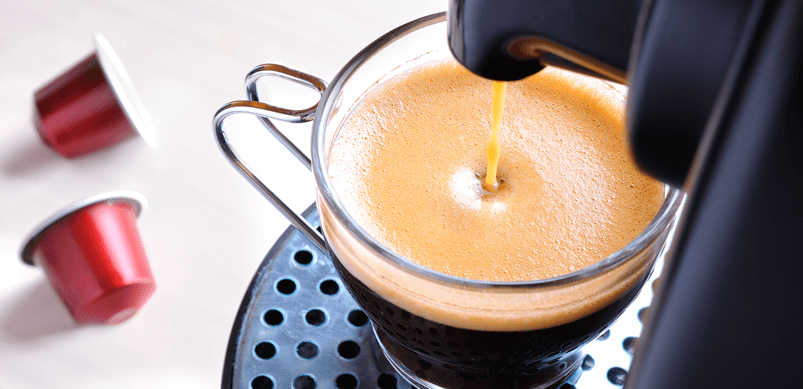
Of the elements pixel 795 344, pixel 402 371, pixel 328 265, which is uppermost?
pixel 328 265

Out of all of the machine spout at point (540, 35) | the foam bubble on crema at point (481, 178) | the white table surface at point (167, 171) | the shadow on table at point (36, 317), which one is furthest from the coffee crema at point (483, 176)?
the shadow on table at point (36, 317)

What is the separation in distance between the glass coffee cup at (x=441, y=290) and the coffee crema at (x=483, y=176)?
0.07 feet

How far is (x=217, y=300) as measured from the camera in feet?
2.72

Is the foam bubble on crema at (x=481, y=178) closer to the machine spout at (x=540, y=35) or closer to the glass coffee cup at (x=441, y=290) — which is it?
the glass coffee cup at (x=441, y=290)

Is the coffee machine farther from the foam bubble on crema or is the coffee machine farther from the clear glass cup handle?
the clear glass cup handle

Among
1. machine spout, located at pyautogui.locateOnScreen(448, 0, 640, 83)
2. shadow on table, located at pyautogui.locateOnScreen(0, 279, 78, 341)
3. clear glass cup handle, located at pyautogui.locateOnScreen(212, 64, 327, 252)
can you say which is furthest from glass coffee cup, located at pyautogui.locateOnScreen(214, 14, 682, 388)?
shadow on table, located at pyautogui.locateOnScreen(0, 279, 78, 341)

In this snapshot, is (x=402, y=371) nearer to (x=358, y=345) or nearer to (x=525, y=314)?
(x=358, y=345)

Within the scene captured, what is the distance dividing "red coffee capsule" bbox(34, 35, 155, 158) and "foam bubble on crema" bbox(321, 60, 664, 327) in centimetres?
39

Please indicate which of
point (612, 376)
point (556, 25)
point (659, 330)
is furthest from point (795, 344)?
point (612, 376)

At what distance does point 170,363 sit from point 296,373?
0.57 ft

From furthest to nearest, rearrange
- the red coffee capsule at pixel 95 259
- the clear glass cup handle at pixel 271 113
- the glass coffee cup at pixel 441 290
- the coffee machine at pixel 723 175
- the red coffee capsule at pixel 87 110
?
the red coffee capsule at pixel 87 110 → the red coffee capsule at pixel 95 259 → the clear glass cup handle at pixel 271 113 → the glass coffee cup at pixel 441 290 → the coffee machine at pixel 723 175

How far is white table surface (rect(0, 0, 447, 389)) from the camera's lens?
0.80m

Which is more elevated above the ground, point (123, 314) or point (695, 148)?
point (123, 314)

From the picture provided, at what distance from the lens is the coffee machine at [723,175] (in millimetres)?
244
